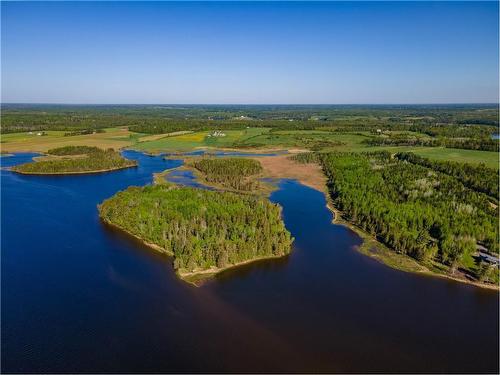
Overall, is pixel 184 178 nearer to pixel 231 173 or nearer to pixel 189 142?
pixel 231 173

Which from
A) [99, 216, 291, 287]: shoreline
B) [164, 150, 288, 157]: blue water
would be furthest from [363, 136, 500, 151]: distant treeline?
[99, 216, 291, 287]: shoreline

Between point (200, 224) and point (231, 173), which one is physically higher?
point (231, 173)

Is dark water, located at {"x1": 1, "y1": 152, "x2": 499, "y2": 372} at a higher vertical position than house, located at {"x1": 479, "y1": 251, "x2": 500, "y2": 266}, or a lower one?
lower

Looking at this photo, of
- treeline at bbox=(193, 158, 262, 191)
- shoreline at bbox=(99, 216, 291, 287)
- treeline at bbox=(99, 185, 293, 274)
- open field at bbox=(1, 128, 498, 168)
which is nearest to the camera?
shoreline at bbox=(99, 216, 291, 287)

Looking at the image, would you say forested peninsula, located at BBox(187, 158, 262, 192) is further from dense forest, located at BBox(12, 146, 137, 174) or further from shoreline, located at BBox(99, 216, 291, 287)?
shoreline, located at BBox(99, 216, 291, 287)

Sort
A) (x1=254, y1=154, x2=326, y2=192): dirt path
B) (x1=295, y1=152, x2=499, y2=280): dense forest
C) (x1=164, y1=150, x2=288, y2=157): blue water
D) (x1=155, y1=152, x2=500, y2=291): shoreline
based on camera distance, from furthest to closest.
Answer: (x1=164, y1=150, x2=288, y2=157): blue water
(x1=254, y1=154, x2=326, y2=192): dirt path
(x1=295, y1=152, x2=499, y2=280): dense forest
(x1=155, y1=152, x2=500, y2=291): shoreline

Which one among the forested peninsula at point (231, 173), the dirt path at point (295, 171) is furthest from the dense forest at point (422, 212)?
the forested peninsula at point (231, 173)

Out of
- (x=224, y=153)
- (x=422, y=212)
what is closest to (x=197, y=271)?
(x=422, y=212)

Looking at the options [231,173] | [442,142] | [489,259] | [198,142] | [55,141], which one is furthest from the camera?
[198,142]
